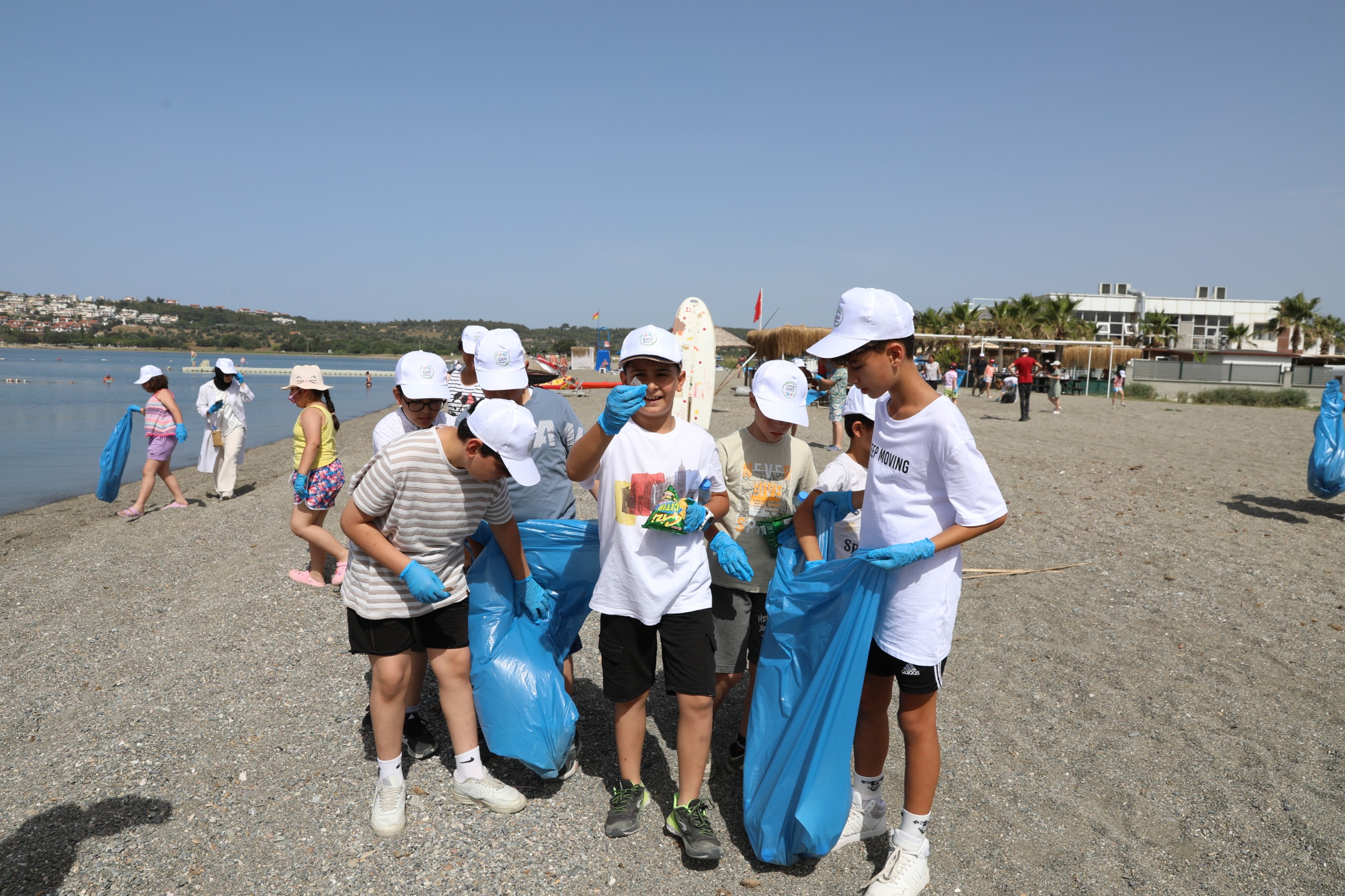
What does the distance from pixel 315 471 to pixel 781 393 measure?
3.54m

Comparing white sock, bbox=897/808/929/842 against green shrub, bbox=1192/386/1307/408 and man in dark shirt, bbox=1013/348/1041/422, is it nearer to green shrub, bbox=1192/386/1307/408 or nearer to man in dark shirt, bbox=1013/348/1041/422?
man in dark shirt, bbox=1013/348/1041/422

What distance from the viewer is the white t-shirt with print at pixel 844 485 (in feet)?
9.29

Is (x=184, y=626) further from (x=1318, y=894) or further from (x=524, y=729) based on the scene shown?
(x=1318, y=894)

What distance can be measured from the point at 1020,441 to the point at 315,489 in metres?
13.3

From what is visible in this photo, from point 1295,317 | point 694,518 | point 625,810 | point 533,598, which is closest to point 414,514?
point 533,598

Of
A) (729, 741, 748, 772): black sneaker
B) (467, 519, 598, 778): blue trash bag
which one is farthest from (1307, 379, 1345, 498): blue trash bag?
(467, 519, 598, 778): blue trash bag

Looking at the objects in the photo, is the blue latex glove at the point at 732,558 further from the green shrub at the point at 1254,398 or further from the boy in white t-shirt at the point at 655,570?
the green shrub at the point at 1254,398

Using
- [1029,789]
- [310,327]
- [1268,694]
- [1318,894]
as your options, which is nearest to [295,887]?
[1029,789]

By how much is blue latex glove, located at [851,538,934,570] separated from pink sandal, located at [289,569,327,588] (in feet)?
15.0

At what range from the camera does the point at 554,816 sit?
9.14 ft

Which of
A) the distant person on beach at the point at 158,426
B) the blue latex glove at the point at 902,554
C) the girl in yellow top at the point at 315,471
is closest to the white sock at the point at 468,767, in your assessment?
the blue latex glove at the point at 902,554

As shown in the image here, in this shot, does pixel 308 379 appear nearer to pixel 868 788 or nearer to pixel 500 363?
pixel 500 363

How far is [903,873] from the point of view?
2.36 m

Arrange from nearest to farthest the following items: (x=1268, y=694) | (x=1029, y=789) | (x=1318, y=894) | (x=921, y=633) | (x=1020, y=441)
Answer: (x=921, y=633) < (x=1318, y=894) < (x=1029, y=789) < (x=1268, y=694) < (x=1020, y=441)
